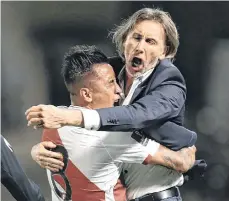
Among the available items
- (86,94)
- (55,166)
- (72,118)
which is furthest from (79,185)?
(72,118)

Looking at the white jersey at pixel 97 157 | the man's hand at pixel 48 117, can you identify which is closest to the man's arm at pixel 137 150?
the white jersey at pixel 97 157

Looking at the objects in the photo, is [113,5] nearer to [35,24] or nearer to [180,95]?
[35,24]

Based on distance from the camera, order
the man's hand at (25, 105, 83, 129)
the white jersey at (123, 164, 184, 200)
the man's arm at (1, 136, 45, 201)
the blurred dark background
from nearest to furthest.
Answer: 1. the man's hand at (25, 105, 83, 129)
2. the man's arm at (1, 136, 45, 201)
3. the white jersey at (123, 164, 184, 200)
4. the blurred dark background

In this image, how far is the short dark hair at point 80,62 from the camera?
0.97 m

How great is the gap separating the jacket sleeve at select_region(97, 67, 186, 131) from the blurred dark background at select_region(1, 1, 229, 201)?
0.99 ft

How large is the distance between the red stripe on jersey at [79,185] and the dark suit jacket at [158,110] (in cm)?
13

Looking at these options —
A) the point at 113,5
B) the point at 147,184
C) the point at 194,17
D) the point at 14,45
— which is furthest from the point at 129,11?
the point at 147,184

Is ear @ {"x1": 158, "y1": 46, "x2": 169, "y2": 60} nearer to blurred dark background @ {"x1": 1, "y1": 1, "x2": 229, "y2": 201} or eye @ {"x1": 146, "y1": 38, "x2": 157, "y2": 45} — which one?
eye @ {"x1": 146, "y1": 38, "x2": 157, "y2": 45}

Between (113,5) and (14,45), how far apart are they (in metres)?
0.24

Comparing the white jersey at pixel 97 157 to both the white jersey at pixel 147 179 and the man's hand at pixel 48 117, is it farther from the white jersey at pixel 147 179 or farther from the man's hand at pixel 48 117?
the man's hand at pixel 48 117

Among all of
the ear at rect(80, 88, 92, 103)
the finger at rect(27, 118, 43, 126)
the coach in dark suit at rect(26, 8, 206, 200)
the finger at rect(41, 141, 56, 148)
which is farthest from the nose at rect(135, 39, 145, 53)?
the finger at rect(27, 118, 43, 126)

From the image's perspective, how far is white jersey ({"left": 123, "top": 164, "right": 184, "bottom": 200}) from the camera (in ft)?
3.17

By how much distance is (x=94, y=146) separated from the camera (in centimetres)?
96

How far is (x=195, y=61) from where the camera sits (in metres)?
1.26
